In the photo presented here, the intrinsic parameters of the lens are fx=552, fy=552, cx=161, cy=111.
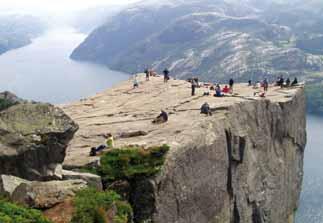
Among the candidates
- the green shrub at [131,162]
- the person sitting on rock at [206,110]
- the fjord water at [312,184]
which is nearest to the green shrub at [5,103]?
the green shrub at [131,162]

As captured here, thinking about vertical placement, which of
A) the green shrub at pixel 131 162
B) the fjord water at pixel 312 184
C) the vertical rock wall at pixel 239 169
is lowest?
the fjord water at pixel 312 184

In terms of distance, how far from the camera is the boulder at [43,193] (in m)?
20.1

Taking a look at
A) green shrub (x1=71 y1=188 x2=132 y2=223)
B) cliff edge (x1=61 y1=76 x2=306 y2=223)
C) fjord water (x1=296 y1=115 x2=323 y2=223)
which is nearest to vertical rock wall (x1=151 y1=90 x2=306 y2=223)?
cliff edge (x1=61 y1=76 x2=306 y2=223)

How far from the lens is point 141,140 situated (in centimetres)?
3266

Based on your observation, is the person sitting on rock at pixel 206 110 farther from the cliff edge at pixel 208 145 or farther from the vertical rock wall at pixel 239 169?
the vertical rock wall at pixel 239 169

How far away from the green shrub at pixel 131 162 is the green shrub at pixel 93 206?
17.2ft

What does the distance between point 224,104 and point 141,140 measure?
35.7 ft

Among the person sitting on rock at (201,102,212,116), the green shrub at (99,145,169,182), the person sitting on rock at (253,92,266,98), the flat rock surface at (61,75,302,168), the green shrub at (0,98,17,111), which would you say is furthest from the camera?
the person sitting on rock at (253,92,266,98)

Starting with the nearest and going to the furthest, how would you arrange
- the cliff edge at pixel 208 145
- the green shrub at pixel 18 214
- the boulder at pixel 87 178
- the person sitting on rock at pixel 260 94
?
the green shrub at pixel 18 214 < the boulder at pixel 87 178 < the cliff edge at pixel 208 145 < the person sitting on rock at pixel 260 94

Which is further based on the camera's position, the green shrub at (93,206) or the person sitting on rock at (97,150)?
the person sitting on rock at (97,150)

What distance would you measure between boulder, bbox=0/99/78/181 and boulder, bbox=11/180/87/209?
210 cm

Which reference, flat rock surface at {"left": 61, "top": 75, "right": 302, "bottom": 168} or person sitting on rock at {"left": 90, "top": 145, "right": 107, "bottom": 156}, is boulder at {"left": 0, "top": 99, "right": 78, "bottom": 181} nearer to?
flat rock surface at {"left": 61, "top": 75, "right": 302, "bottom": 168}

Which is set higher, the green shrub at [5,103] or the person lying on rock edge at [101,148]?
the green shrub at [5,103]

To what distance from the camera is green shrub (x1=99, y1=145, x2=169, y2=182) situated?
91.8 ft
